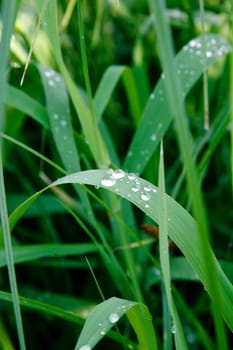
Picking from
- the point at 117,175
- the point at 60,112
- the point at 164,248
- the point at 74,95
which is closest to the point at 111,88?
the point at 60,112

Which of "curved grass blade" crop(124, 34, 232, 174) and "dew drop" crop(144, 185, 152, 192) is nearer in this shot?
"dew drop" crop(144, 185, 152, 192)

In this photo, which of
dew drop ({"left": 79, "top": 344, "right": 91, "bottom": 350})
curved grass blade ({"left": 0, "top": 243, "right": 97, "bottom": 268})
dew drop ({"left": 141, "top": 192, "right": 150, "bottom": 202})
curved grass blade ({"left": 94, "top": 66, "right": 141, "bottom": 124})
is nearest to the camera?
dew drop ({"left": 79, "top": 344, "right": 91, "bottom": 350})

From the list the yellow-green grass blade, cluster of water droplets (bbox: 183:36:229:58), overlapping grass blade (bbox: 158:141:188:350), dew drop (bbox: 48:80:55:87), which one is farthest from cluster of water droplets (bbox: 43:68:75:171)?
overlapping grass blade (bbox: 158:141:188:350)

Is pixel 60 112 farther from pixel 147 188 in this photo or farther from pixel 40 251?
pixel 147 188

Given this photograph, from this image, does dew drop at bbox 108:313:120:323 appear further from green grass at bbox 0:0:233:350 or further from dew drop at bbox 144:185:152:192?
dew drop at bbox 144:185:152:192

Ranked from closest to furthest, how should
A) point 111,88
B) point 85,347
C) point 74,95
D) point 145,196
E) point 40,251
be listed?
1. point 85,347
2. point 145,196
3. point 74,95
4. point 40,251
5. point 111,88

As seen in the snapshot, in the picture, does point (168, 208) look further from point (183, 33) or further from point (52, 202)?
point (183, 33)

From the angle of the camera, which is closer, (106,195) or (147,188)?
(147,188)
